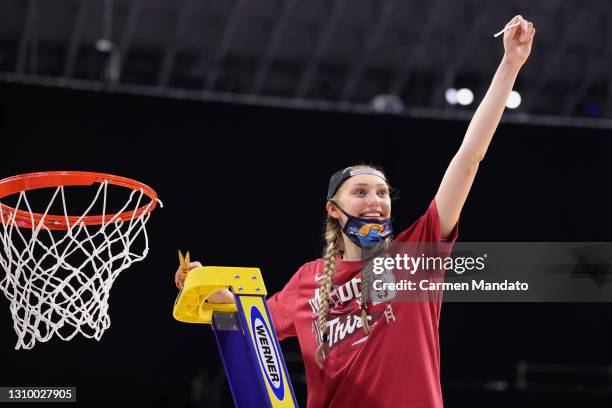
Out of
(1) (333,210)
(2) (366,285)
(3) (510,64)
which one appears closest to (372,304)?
(2) (366,285)

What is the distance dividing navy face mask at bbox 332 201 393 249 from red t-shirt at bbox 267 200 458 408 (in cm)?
9

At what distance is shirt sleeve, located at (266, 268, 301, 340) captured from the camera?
A: 307cm

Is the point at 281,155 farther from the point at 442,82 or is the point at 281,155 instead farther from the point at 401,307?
the point at 401,307

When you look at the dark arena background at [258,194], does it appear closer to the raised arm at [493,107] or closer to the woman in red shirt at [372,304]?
the woman in red shirt at [372,304]

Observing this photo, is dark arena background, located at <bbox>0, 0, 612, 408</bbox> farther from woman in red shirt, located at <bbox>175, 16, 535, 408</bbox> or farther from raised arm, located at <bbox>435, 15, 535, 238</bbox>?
raised arm, located at <bbox>435, 15, 535, 238</bbox>

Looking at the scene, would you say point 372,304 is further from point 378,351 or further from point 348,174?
point 348,174

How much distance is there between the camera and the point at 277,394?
2.54 m

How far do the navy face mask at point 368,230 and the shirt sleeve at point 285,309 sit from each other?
1.14ft

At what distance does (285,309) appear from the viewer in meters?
3.10

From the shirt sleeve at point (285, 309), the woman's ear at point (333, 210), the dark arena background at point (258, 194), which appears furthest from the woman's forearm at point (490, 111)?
the dark arena background at point (258, 194)

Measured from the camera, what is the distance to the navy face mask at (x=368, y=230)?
2898mm

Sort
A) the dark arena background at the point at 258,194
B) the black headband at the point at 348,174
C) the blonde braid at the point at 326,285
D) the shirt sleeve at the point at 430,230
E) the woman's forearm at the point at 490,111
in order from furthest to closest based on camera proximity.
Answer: the dark arena background at the point at 258,194 < the black headband at the point at 348,174 < the blonde braid at the point at 326,285 < the shirt sleeve at the point at 430,230 < the woman's forearm at the point at 490,111

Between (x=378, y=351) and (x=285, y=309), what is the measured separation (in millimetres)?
510

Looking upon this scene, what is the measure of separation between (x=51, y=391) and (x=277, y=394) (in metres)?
4.01
